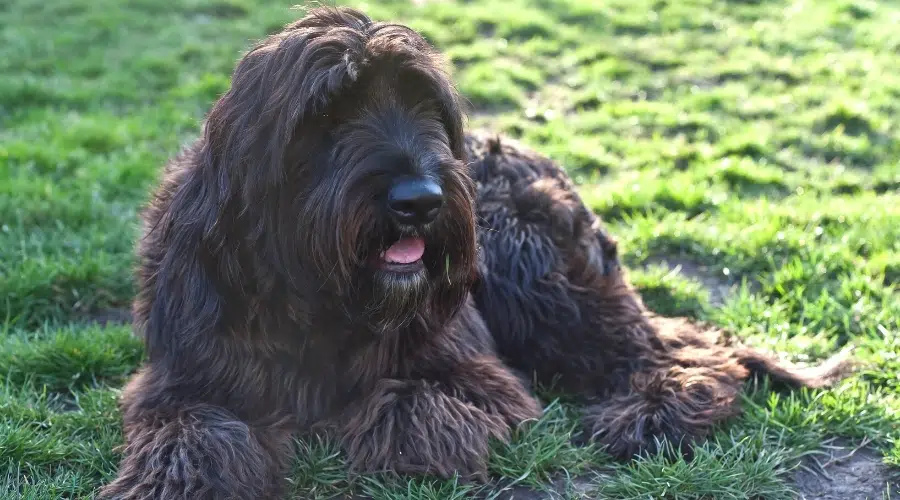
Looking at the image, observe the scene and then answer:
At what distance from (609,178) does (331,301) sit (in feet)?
12.9

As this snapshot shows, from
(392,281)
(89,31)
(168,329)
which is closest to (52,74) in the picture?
(89,31)

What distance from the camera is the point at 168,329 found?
364 centimetres

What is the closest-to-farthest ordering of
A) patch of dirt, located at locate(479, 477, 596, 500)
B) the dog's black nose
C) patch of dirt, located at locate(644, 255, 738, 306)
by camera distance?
the dog's black nose
patch of dirt, located at locate(479, 477, 596, 500)
patch of dirt, located at locate(644, 255, 738, 306)

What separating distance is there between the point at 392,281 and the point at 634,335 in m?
1.56

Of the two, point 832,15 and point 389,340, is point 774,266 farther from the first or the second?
point 832,15

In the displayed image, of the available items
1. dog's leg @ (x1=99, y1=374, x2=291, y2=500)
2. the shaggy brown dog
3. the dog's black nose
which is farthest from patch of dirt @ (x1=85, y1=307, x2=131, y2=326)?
the dog's black nose

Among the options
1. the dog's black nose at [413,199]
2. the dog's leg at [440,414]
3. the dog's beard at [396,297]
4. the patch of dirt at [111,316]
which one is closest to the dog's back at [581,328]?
the dog's leg at [440,414]

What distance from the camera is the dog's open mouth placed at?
3.24 m

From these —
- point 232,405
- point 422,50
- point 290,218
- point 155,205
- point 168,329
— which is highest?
point 422,50

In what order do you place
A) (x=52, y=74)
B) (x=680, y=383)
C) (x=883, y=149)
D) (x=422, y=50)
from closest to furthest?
(x=422, y=50), (x=680, y=383), (x=883, y=149), (x=52, y=74)

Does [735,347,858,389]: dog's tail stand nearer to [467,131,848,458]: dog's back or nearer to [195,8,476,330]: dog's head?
[467,131,848,458]: dog's back

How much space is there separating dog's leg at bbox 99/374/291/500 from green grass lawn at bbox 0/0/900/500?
18cm

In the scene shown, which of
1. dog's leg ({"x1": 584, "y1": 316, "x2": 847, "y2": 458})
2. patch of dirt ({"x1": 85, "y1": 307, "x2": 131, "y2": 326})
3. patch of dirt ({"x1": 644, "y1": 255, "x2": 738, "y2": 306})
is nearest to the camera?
dog's leg ({"x1": 584, "y1": 316, "x2": 847, "y2": 458})

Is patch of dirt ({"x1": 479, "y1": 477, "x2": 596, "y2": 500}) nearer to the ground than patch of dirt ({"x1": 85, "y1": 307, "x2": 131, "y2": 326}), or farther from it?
farther from it
